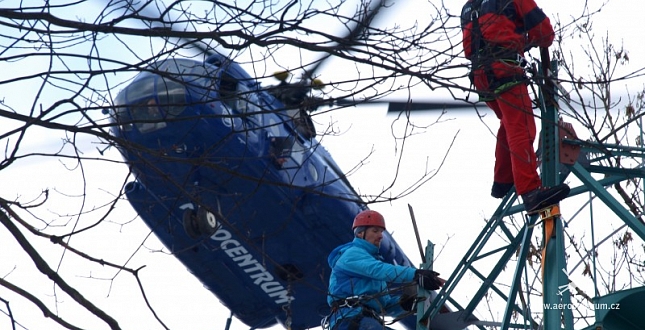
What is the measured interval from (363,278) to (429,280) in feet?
2.12

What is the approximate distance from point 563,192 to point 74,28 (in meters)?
3.49

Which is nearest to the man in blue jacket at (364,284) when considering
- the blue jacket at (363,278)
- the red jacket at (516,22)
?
the blue jacket at (363,278)

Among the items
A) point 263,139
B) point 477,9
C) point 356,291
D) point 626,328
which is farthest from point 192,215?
point 626,328

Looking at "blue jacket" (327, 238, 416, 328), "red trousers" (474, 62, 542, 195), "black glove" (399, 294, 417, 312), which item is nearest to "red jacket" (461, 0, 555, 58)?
"red trousers" (474, 62, 542, 195)

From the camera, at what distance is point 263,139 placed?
13711mm

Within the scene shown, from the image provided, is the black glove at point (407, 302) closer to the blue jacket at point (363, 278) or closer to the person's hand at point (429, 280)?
the blue jacket at point (363, 278)

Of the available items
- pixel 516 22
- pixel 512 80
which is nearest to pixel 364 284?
pixel 512 80

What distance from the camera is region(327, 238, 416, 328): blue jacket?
7.81 m

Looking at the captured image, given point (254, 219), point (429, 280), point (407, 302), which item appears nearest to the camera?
point (429, 280)

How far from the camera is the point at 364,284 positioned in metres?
8.09

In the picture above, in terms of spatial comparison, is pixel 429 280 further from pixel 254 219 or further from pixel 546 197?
pixel 254 219

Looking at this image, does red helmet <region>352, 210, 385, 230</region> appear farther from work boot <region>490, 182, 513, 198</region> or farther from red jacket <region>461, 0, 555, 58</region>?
red jacket <region>461, 0, 555, 58</region>

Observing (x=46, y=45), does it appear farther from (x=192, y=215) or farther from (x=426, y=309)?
(x=192, y=215)

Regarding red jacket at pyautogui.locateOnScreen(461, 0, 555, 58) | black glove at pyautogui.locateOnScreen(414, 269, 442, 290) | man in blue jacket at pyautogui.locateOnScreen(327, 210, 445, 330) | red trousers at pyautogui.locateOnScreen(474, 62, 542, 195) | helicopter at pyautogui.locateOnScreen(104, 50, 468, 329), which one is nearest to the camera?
red jacket at pyautogui.locateOnScreen(461, 0, 555, 58)
